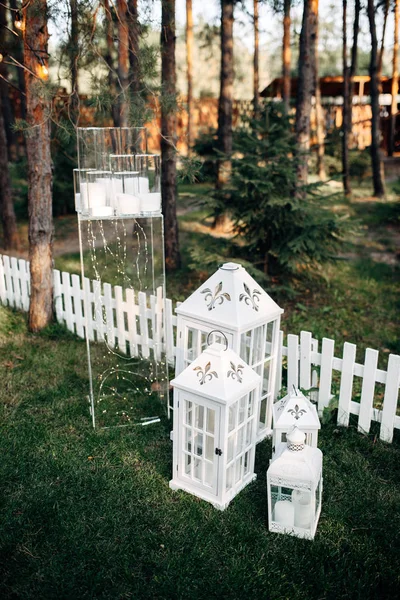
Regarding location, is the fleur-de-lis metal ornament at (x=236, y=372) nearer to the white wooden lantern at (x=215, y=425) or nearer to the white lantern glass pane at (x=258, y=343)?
the white wooden lantern at (x=215, y=425)

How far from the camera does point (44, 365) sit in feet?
19.4

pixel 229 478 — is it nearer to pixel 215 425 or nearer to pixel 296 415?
pixel 215 425

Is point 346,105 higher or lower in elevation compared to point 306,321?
higher

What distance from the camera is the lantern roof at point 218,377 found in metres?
3.61

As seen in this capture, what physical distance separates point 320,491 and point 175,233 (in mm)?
6091

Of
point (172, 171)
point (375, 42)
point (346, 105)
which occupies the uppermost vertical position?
point (375, 42)

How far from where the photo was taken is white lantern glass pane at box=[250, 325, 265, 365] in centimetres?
448

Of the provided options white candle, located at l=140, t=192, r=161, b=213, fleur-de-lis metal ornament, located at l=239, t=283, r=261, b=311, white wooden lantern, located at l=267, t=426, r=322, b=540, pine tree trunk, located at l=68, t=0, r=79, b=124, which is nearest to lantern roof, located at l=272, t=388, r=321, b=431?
white wooden lantern, located at l=267, t=426, r=322, b=540

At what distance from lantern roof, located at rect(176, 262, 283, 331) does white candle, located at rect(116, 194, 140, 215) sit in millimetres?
906

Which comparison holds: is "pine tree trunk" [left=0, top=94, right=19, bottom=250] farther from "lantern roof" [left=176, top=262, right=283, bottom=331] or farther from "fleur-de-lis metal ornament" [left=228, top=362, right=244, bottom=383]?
"fleur-de-lis metal ornament" [left=228, top=362, right=244, bottom=383]

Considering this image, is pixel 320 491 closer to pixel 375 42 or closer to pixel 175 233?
pixel 175 233

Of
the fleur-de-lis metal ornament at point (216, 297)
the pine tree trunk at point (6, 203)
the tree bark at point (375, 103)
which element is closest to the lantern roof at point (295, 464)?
the fleur-de-lis metal ornament at point (216, 297)

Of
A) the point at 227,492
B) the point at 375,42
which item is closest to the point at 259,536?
the point at 227,492

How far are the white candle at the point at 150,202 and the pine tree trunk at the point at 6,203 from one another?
21.0ft
